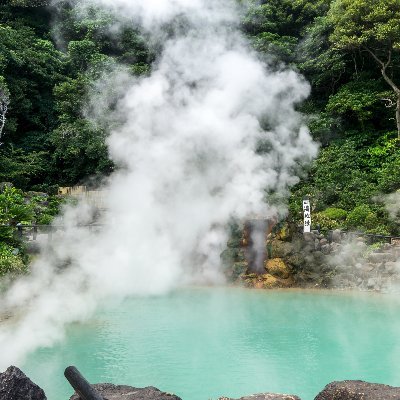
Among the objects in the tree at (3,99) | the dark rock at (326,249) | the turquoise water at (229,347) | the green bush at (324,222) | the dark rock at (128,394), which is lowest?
the turquoise water at (229,347)

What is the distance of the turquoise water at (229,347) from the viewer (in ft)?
18.2

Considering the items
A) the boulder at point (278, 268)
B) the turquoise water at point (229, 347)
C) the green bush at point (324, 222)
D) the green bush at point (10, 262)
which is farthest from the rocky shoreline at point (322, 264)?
the green bush at point (10, 262)

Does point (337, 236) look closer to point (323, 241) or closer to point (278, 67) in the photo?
point (323, 241)

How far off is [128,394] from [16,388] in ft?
2.84

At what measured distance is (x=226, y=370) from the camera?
230 inches

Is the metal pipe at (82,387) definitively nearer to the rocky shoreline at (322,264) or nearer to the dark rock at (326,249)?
the rocky shoreline at (322,264)

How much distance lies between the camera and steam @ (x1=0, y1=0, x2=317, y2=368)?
380 inches

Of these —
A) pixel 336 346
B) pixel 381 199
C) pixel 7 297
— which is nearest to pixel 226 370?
pixel 336 346

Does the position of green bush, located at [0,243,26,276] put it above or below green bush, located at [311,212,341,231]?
below

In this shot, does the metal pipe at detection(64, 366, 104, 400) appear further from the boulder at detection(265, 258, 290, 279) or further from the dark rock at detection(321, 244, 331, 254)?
the dark rock at detection(321, 244, 331, 254)

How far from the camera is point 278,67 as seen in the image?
1744 cm

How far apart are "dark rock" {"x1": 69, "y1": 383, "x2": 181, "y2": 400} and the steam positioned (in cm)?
317

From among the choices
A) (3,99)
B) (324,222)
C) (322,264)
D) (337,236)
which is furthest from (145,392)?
(3,99)

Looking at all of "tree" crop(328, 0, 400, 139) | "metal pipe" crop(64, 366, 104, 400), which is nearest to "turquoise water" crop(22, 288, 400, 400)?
"metal pipe" crop(64, 366, 104, 400)
